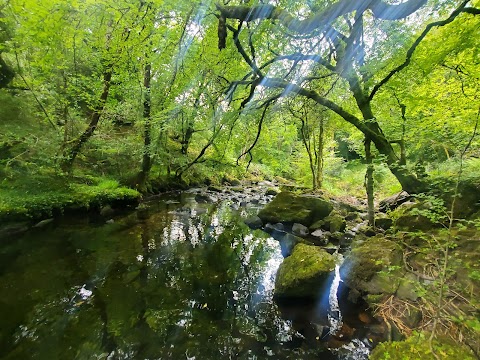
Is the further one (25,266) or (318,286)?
(25,266)

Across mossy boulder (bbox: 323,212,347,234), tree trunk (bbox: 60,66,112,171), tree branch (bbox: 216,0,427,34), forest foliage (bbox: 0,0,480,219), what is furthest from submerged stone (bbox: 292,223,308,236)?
tree trunk (bbox: 60,66,112,171)

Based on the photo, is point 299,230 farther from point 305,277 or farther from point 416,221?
point 305,277

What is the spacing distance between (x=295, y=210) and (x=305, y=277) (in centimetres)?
589

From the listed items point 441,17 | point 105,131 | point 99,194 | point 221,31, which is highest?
point 441,17

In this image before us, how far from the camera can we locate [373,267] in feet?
16.2

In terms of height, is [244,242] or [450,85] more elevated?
[450,85]

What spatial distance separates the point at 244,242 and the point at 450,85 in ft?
23.2

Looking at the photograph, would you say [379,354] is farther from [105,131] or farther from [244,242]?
[105,131]

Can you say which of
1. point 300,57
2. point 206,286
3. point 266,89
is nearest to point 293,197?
point 266,89

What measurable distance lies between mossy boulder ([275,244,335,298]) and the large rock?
5.09 metres

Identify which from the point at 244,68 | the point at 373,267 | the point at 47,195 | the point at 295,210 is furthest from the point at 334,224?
the point at 47,195

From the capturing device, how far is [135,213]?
426 inches

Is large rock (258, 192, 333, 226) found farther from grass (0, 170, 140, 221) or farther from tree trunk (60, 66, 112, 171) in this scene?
tree trunk (60, 66, 112, 171)

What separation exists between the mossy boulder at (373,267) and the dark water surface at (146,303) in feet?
2.03
